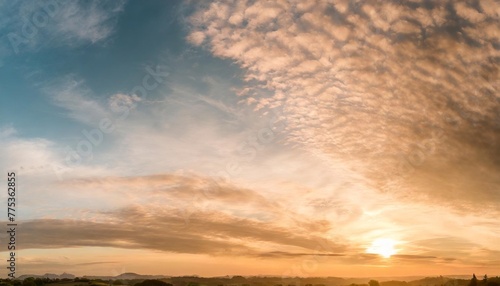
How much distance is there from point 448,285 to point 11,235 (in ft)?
458

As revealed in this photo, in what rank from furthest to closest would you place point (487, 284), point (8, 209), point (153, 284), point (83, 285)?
point (153, 284)
point (487, 284)
point (83, 285)
point (8, 209)

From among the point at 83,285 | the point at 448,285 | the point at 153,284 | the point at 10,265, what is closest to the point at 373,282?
the point at 448,285

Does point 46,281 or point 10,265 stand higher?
point 10,265

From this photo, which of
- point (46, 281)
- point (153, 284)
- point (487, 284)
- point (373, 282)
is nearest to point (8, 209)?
point (46, 281)

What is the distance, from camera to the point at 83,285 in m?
101

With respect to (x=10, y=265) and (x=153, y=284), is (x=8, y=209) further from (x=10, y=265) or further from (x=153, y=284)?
Answer: (x=153, y=284)

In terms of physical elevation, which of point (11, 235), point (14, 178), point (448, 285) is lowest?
point (448, 285)

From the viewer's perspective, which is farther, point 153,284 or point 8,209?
point 153,284

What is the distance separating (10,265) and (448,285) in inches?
5437

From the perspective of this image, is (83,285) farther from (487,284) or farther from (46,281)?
(487,284)

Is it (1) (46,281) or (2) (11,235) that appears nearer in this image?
(2) (11,235)

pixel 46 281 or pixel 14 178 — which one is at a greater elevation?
pixel 14 178

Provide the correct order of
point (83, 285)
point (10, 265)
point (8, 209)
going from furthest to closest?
point (83, 285), point (10, 265), point (8, 209)

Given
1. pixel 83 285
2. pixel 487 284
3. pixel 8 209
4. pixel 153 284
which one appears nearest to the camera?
pixel 8 209
